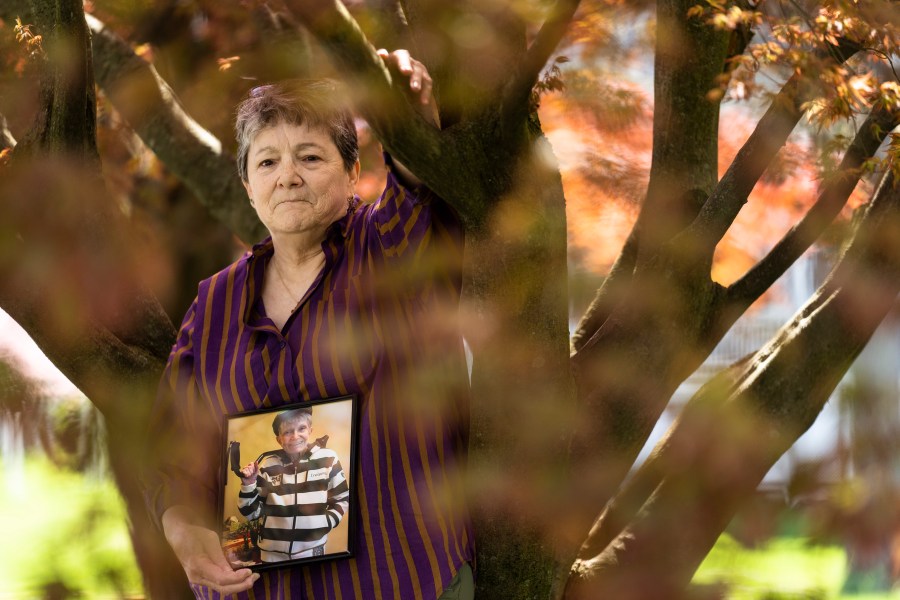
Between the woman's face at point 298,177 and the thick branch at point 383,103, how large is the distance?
0.13 m

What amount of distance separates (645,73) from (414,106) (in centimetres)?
A: 304

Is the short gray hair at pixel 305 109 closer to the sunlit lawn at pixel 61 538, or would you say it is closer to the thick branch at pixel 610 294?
the thick branch at pixel 610 294

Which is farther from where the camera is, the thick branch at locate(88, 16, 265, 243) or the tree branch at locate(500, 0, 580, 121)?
the thick branch at locate(88, 16, 265, 243)

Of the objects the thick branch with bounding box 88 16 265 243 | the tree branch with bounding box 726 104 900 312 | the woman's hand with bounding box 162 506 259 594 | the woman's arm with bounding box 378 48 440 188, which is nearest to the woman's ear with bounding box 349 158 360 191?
the woman's arm with bounding box 378 48 440 188

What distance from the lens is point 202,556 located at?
211cm

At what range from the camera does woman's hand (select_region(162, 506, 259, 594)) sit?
2047mm

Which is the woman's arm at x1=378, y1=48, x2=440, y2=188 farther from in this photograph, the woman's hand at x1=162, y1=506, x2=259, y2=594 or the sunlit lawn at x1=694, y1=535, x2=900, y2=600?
the sunlit lawn at x1=694, y1=535, x2=900, y2=600

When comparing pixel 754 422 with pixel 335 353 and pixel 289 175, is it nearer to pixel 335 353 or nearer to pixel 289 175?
pixel 335 353

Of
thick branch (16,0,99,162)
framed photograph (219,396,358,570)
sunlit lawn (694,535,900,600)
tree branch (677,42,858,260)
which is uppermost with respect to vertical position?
thick branch (16,0,99,162)

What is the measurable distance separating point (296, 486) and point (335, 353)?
0.93ft

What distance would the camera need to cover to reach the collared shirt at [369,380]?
206 centimetres

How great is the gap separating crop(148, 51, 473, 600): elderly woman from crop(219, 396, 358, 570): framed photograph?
5 cm

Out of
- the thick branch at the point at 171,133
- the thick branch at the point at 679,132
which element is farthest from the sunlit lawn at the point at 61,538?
the thick branch at the point at 679,132

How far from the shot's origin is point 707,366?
7020mm
